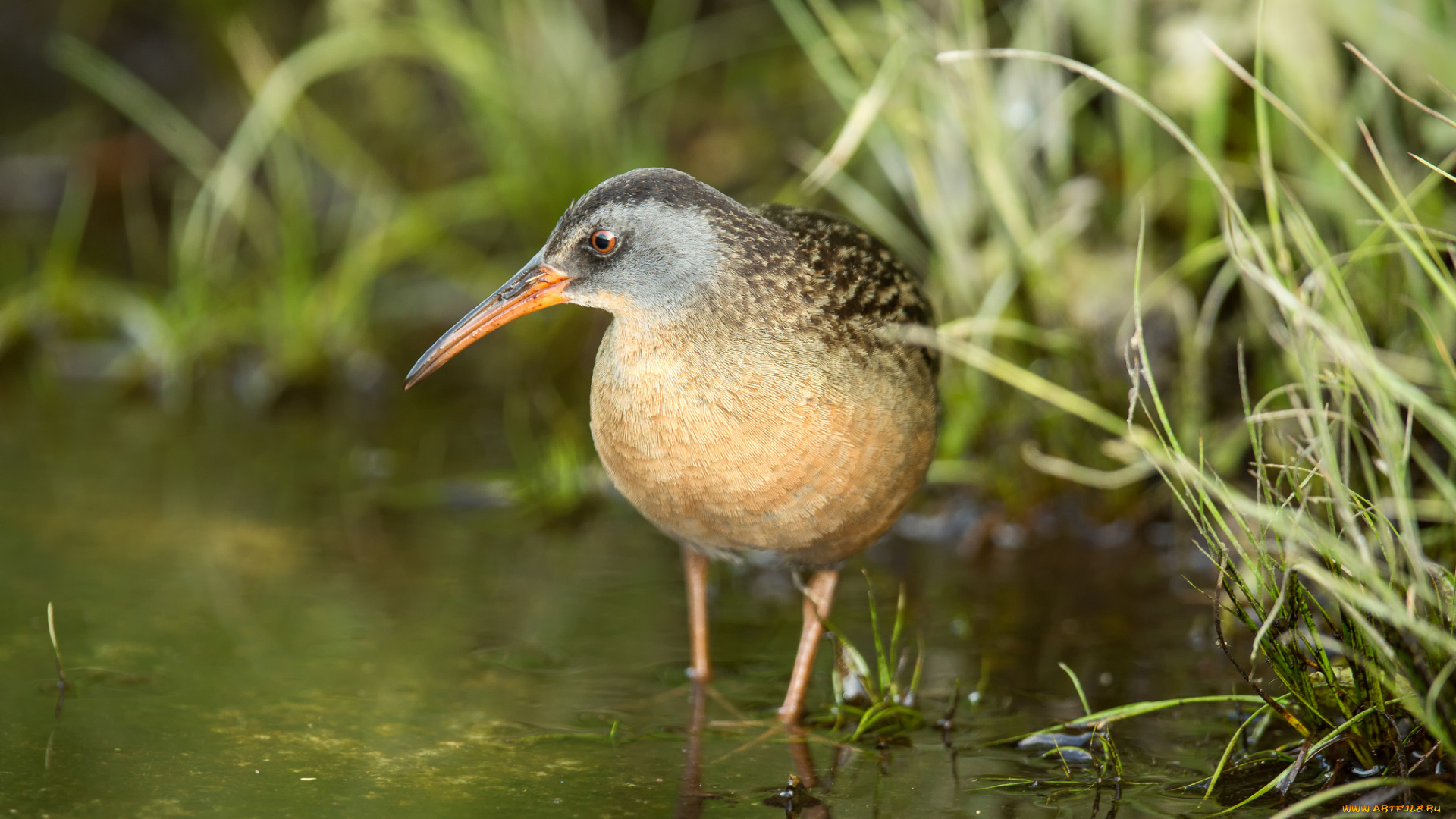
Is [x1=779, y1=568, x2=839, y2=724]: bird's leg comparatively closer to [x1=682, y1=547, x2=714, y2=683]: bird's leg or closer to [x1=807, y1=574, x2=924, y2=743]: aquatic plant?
[x1=807, y1=574, x2=924, y2=743]: aquatic plant

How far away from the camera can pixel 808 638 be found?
3.41 m

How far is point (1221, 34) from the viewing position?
444cm

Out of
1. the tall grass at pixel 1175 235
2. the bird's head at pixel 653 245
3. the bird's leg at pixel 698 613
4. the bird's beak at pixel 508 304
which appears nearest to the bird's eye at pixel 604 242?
the bird's head at pixel 653 245

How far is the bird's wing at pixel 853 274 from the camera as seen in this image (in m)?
3.28

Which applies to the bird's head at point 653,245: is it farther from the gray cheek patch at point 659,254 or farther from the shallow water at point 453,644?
the shallow water at point 453,644

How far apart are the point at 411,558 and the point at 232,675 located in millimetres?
867

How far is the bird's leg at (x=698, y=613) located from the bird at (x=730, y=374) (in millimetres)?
252

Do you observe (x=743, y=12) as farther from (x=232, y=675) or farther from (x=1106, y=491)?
(x=232, y=675)

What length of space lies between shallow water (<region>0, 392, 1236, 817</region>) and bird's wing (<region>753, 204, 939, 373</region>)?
83cm

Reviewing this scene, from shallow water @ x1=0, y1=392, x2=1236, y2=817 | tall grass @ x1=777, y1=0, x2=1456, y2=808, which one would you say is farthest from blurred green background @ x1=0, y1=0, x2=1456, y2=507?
shallow water @ x1=0, y1=392, x2=1236, y2=817

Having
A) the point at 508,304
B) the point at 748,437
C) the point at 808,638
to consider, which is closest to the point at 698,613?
the point at 808,638

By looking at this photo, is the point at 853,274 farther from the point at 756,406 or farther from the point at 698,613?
the point at 698,613

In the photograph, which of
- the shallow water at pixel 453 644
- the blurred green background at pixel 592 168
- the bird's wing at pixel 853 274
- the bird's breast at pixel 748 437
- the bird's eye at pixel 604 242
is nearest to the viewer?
the shallow water at pixel 453 644

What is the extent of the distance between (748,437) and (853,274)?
0.58 m
